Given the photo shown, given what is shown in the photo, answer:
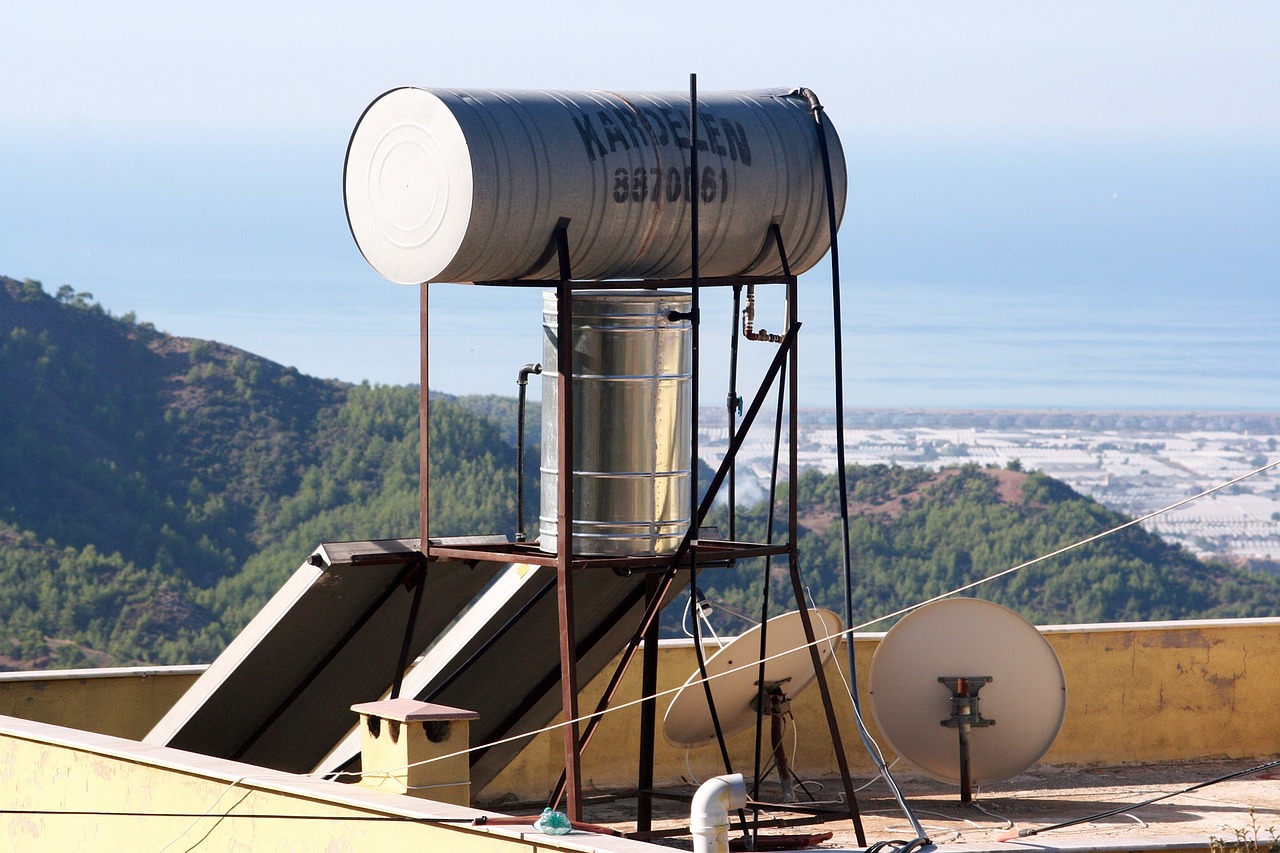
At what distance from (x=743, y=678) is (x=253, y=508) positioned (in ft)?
282

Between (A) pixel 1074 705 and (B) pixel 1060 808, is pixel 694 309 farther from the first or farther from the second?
(A) pixel 1074 705

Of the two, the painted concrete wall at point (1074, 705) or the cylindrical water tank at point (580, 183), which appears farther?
the painted concrete wall at point (1074, 705)

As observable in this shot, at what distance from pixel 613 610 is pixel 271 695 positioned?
6.78ft

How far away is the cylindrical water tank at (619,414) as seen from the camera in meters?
11.0

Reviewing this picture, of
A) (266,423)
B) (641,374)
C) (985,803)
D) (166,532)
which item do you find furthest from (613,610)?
(266,423)

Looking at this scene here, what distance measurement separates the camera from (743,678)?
500 inches

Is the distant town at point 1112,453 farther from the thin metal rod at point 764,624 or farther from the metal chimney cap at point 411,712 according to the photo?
the metal chimney cap at point 411,712

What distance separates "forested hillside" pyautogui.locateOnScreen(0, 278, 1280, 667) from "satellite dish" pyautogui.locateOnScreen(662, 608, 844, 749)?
64.6 metres

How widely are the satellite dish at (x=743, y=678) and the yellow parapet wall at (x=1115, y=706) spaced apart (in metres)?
1.12

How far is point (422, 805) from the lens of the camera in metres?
8.85

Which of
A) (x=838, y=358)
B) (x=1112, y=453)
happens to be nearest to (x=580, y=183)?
(x=838, y=358)

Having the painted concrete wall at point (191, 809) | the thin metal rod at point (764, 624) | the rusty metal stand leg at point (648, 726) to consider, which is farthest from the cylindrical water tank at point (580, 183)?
the painted concrete wall at point (191, 809)

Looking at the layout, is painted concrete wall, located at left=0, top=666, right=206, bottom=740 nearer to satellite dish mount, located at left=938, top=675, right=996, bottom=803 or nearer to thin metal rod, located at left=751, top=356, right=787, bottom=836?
thin metal rod, located at left=751, top=356, right=787, bottom=836

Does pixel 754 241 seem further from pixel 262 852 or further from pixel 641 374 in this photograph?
pixel 262 852
